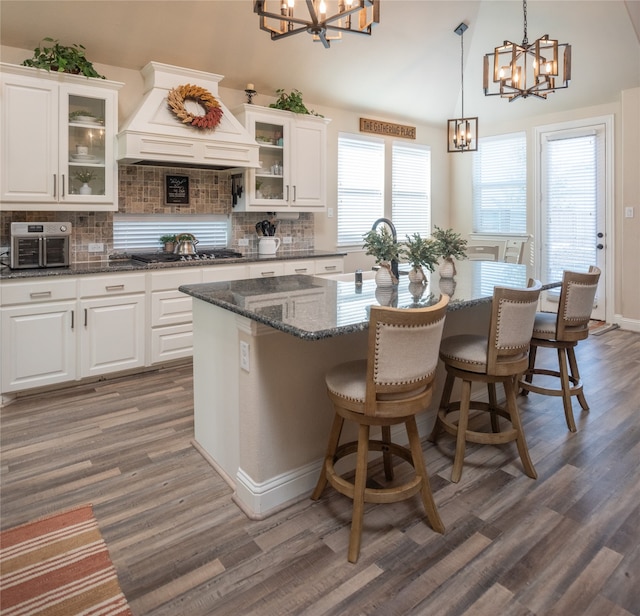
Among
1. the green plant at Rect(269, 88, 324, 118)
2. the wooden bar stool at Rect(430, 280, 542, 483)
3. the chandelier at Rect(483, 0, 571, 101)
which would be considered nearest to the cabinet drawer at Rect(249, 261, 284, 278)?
the green plant at Rect(269, 88, 324, 118)

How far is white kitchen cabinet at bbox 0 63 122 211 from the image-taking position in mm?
3471

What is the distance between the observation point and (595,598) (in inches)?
64.4

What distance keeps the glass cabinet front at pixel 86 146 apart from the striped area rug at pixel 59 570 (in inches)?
106

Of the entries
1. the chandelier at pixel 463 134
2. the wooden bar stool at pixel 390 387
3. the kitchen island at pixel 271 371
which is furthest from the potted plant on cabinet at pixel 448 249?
the chandelier at pixel 463 134

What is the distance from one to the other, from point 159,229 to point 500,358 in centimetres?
353

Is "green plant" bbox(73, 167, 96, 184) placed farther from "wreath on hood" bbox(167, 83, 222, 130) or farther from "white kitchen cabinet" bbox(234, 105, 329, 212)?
"white kitchen cabinet" bbox(234, 105, 329, 212)

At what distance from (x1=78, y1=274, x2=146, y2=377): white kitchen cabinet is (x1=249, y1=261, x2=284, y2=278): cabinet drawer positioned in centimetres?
105

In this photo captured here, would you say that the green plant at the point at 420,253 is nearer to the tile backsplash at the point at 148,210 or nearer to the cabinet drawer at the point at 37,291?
the cabinet drawer at the point at 37,291

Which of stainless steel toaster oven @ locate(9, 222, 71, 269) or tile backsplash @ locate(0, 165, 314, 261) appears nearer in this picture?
stainless steel toaster oven @ locate(9, 222, 71, 269)

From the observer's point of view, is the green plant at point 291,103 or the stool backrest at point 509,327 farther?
the green plant at point 291,103

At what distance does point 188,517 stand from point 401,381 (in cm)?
114

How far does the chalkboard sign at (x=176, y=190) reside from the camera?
4617mm

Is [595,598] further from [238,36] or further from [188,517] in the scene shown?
[238,36]

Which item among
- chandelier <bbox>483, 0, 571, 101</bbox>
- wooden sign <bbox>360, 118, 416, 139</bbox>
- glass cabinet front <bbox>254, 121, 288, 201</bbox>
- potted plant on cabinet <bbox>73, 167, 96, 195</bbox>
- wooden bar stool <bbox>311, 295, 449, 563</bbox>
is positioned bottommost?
wooden bar stool <bbox>311, 295, 449, 563</bbox>
